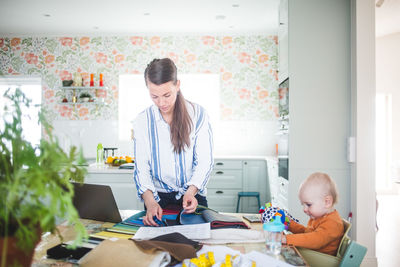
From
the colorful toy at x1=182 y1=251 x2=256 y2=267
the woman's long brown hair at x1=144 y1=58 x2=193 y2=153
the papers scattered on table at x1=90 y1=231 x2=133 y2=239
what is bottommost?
the papers scattered on table at x1=90 y1=231 x2=133 y2=239

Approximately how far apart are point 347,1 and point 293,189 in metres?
1.82

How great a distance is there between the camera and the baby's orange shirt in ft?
4.13

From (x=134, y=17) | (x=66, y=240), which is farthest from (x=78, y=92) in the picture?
(x=66, y=240)

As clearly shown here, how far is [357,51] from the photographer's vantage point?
2908mm

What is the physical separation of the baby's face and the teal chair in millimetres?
130

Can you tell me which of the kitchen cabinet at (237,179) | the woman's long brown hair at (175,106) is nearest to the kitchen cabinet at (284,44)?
the kitchen cabinet at (237,179)

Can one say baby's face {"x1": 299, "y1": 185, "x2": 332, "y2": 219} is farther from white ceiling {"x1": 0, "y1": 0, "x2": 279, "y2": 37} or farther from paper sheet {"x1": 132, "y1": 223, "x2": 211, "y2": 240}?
white ceiling {"x1": 0, "y1": 0, "x2": 279, "y2": 37}

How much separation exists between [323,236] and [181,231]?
1.86 ft

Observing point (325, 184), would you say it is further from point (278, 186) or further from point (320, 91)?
point (278, 186)

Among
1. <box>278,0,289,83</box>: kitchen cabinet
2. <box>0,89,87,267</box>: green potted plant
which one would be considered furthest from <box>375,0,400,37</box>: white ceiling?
<box>0,89,87,267</box>: green potted plant

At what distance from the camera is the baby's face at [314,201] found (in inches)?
57.1

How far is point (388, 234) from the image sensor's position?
4.04 m

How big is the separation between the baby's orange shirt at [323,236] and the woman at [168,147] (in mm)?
533

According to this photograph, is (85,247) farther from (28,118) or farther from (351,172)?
(351,172)
